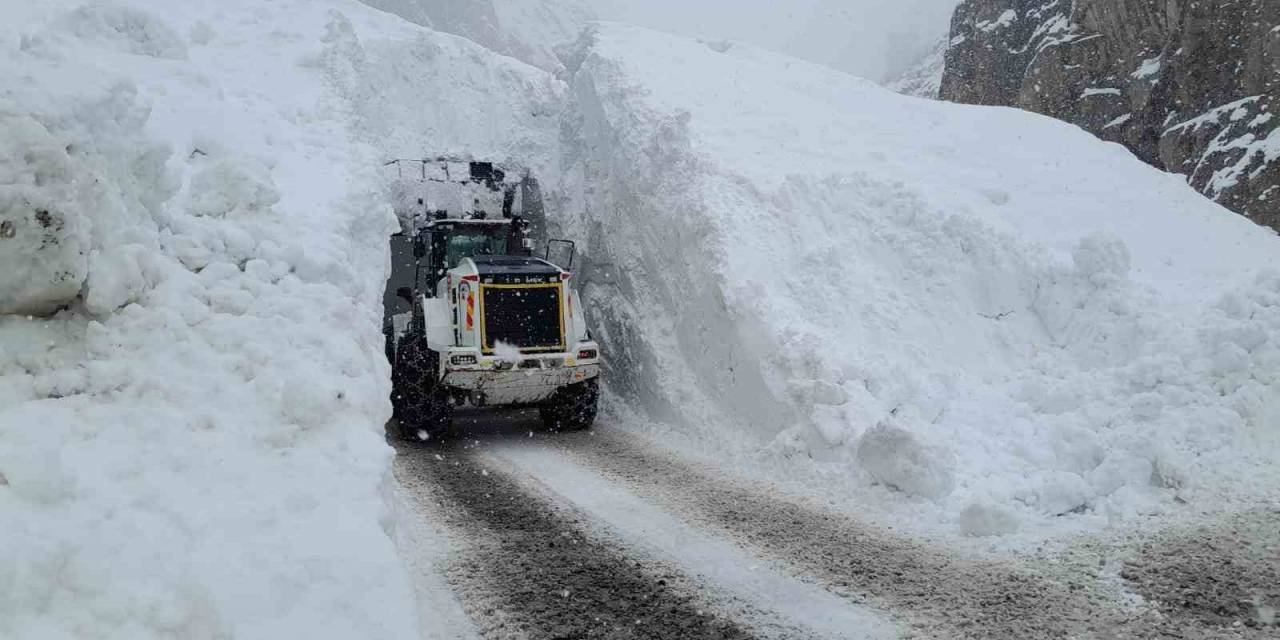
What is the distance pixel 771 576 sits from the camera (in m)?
5.32

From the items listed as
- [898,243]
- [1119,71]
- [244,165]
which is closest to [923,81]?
[1119,71]

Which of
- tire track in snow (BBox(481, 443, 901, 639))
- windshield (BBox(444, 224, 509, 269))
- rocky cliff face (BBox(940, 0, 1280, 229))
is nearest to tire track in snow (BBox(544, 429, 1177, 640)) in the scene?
tire track in snow (BBox(481, 443, 901, 639))

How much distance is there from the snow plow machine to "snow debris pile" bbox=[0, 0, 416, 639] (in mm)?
2296

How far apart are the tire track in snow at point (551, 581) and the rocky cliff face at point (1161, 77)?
21.4 metres

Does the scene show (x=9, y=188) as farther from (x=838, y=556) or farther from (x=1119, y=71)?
(x=1119, y=71)

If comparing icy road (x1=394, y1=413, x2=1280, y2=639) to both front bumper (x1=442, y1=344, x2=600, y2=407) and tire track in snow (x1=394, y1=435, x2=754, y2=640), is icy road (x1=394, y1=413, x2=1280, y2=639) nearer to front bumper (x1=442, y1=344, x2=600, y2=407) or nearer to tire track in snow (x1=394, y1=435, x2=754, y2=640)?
tire track in snow (x1=394, y1=435, x2=754, y2=640)

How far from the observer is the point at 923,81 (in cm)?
7169

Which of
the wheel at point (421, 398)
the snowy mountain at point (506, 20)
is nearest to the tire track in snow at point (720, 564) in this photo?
the wheel at point (421, 398)

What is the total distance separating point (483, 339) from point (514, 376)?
2.09 ft

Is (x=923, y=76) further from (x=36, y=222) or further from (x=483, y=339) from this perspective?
(x=36, y=222)

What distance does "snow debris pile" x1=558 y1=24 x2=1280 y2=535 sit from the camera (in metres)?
6.89

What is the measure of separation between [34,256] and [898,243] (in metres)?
9.32

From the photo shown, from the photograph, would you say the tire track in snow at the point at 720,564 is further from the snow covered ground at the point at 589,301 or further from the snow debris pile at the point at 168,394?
the snow debris pile at the point at 168,394

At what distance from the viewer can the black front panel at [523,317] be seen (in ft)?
33.9
